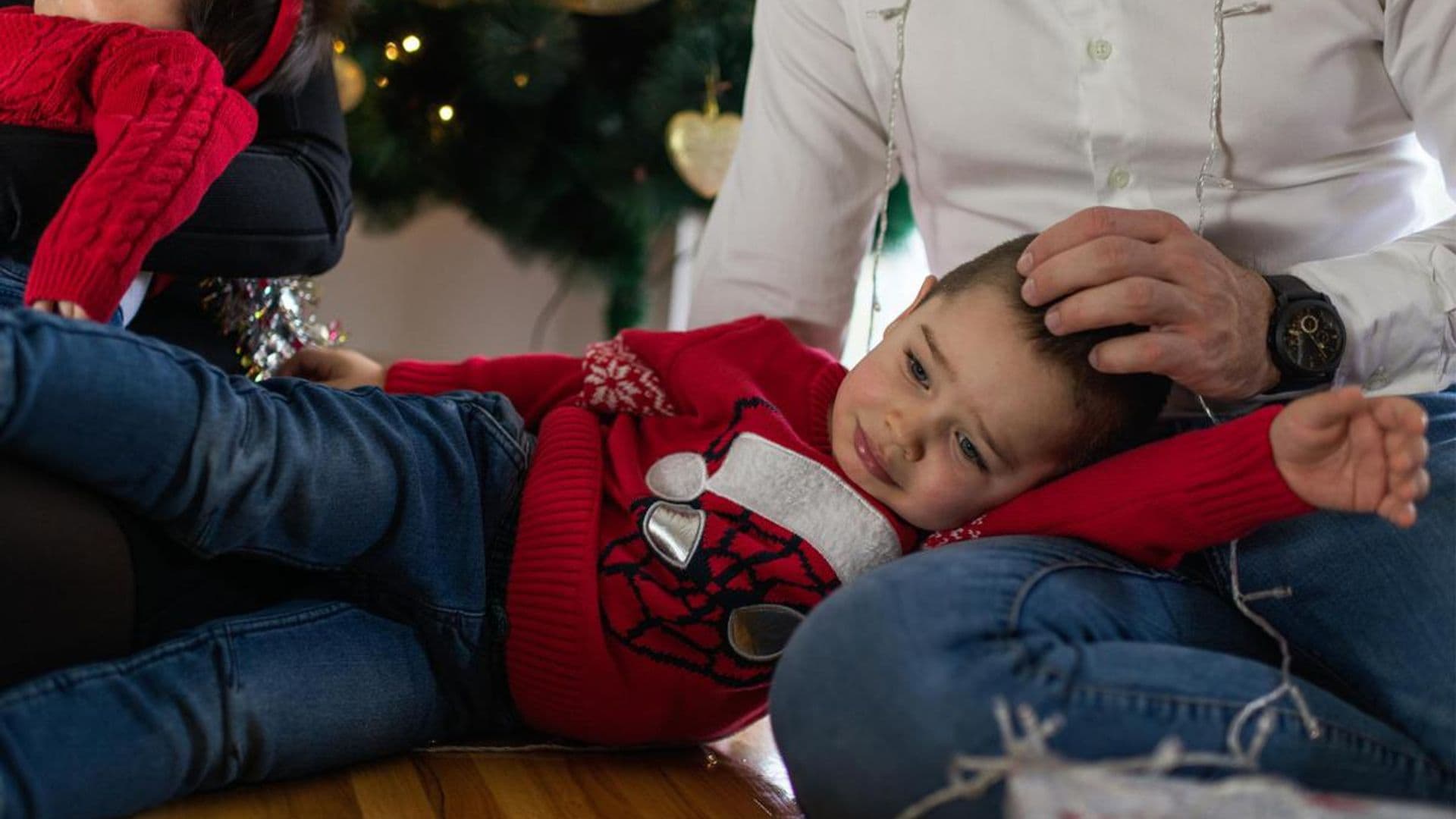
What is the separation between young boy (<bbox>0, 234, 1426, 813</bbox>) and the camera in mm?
853

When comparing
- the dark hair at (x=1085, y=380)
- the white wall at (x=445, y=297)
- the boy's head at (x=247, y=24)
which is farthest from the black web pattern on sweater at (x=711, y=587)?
the white wall at (x=445, y=297)

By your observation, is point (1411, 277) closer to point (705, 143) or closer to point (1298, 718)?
point (1298, 718)

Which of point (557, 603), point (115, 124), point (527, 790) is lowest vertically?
point (527, 790)

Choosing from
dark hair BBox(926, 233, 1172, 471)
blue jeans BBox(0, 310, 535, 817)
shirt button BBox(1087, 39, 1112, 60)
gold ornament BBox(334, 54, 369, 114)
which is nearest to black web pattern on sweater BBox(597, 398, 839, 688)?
blue jeans BBox(0, 310, 535, 817)

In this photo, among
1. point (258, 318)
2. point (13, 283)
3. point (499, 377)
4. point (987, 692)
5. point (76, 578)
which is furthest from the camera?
point (258, 318)

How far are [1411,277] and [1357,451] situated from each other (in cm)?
29

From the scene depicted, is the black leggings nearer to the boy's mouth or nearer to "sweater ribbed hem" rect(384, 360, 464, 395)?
"sweater ribbed hem" rect(384, 360, 464, 395)

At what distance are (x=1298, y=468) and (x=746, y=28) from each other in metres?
1.41

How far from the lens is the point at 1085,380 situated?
986 mm

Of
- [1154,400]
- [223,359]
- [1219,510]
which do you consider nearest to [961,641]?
[1219,510]

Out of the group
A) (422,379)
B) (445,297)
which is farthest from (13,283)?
(445,297)

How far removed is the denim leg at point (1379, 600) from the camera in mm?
860

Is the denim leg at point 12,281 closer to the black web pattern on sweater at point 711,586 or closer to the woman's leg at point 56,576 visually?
the woman's leg at point 56,576

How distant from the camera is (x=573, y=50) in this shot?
2123mm
